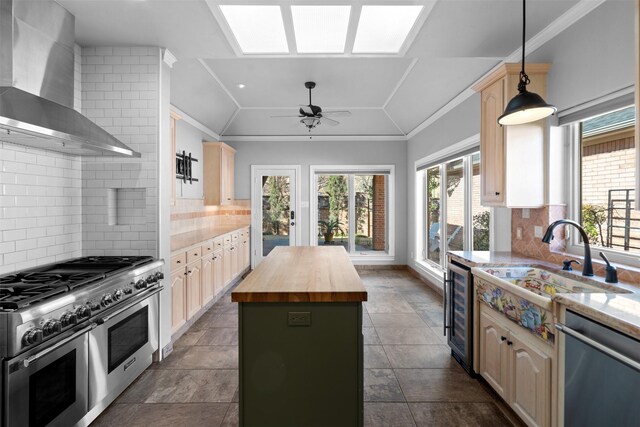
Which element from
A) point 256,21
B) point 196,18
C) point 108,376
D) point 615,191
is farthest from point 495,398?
point 196,18

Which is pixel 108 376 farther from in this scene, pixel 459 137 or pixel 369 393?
pixel 459 137

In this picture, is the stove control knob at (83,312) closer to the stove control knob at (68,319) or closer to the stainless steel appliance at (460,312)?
the stove control knob at (68,319)

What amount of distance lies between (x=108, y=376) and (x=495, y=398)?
8.60 ft

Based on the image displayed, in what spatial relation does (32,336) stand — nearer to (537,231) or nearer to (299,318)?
(299,318)

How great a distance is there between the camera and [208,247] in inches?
165

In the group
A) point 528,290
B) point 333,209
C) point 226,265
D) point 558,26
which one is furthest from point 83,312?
point 333,209

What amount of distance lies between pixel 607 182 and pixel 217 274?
4160 mm

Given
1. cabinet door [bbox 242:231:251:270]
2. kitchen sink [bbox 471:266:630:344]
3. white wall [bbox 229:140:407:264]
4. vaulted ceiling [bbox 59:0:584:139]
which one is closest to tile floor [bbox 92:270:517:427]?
kitchen sink [bbox 471:266:630:344]

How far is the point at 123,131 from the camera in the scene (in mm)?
2941

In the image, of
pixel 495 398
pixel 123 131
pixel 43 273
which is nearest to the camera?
pixel 43 273

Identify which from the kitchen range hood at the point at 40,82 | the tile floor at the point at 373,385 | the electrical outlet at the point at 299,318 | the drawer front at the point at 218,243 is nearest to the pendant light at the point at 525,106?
the electrical outlet at the point at 299,318

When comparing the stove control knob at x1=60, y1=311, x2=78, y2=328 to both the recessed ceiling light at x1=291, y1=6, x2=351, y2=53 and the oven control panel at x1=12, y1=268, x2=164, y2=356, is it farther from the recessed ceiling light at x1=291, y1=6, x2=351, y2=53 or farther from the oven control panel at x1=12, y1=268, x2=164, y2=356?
the recessed ceiling light at x1=291, y1=6, x2=351, y2=53

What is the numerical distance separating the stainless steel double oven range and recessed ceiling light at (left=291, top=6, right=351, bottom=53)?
227 cm

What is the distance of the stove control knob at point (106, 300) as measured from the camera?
2.11 metres
